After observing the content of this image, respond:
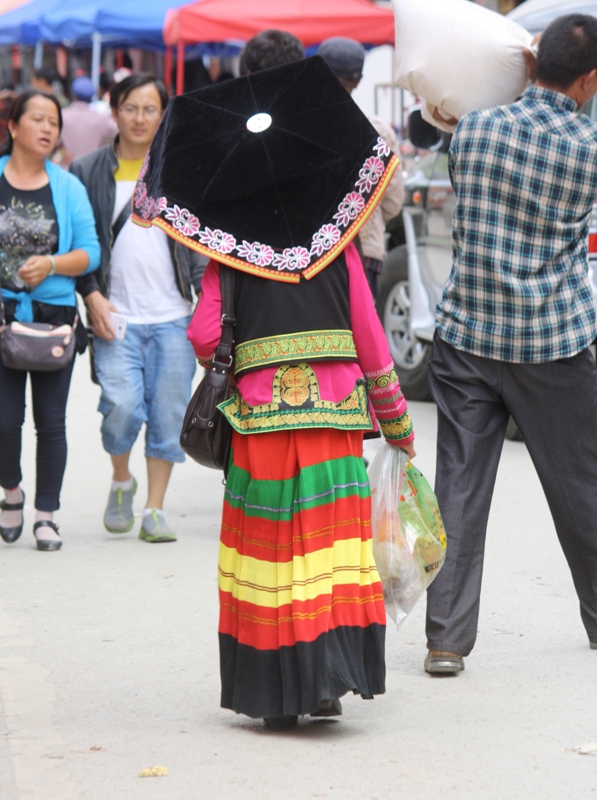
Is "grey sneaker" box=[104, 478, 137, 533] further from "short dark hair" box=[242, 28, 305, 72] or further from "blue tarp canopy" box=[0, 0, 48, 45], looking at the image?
"blue tarp canopy" box=[0, 0, 48, 45]

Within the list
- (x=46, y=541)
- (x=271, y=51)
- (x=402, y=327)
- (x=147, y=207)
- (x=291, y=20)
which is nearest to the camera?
(x=147, y=207)

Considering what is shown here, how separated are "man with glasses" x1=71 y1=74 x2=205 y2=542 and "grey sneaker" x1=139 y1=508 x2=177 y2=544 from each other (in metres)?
0.01

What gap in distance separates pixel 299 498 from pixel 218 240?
73 centimetres

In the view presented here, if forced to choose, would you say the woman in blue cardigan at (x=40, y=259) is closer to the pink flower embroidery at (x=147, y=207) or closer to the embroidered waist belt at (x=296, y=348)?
the pink flower embroidery at (x=147, y=207)

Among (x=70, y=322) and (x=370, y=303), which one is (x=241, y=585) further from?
(x=70, y=322)

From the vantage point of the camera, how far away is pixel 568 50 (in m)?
4.21

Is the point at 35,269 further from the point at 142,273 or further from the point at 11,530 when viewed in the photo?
the point at 11,530

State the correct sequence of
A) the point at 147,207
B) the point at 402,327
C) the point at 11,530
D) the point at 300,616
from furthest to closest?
the point at 402,327
the point at 11,530
the point at 147,207
the point at 300,616

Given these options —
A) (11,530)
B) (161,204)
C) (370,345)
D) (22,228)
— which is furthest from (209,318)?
(11,530)

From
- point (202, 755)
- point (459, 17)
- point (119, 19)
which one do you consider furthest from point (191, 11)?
point (202, 755)

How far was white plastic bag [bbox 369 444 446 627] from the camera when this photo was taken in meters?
4.05

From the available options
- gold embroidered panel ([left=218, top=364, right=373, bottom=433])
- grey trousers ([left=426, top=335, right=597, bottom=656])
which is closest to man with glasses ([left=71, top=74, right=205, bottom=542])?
grey trousers ([left=426, top=335, right=597, bottom=656])

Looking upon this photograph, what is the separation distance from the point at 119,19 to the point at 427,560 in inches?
663

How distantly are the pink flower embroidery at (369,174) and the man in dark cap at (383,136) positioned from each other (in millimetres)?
3082
